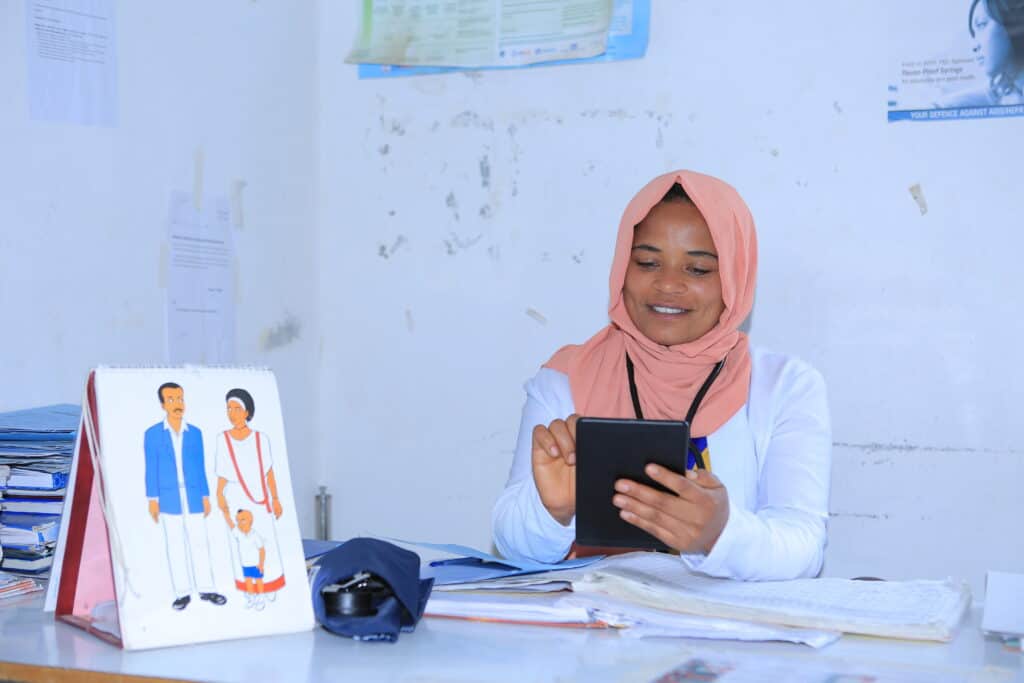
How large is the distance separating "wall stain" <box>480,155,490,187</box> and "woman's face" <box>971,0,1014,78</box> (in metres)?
1.05

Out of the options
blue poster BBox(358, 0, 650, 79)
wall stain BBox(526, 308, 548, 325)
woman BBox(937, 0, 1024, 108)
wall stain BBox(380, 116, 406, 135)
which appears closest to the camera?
woman BBox(937, 0, 1024, 108)

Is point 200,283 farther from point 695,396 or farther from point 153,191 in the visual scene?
point 695,396

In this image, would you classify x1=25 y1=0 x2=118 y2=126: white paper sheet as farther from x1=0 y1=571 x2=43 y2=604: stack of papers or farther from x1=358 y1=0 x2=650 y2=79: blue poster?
x1=358 y1=0 x2=650 y2=79: blue poster

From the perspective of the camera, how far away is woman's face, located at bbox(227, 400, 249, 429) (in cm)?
128

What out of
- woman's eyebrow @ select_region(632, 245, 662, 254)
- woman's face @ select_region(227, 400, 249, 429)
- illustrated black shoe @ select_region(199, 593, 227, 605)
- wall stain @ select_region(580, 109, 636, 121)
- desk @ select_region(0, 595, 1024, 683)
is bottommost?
desk @ select_region(0, 595, 1024, 683)

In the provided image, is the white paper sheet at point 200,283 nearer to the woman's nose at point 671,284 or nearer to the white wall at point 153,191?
the white wall at point 153,191

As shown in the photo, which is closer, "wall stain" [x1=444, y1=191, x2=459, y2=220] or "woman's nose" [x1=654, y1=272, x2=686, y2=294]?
"woman's nose" [x1=654, y1=272, x2=686, y2=294]

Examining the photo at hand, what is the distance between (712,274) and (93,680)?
3.71 feet

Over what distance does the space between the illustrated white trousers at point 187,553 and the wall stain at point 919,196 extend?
1637 millimetres

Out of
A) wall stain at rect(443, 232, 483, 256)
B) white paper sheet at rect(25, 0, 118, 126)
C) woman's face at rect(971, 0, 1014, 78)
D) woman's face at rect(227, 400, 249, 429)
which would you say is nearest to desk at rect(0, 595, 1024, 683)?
woman's face at rect(227, 400, 249, 429)

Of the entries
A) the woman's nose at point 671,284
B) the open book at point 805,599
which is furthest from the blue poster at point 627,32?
the open book at point 805,599

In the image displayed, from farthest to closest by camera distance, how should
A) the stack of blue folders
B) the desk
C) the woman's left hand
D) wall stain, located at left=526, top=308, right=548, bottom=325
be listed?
wall stain, located at left=526, top=308, right=548, bottom=325, the stack of blue folders, the woman's left hand, the desk

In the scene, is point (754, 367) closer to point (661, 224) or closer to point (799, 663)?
point (661, 224)

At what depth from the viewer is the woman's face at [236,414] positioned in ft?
4.19
